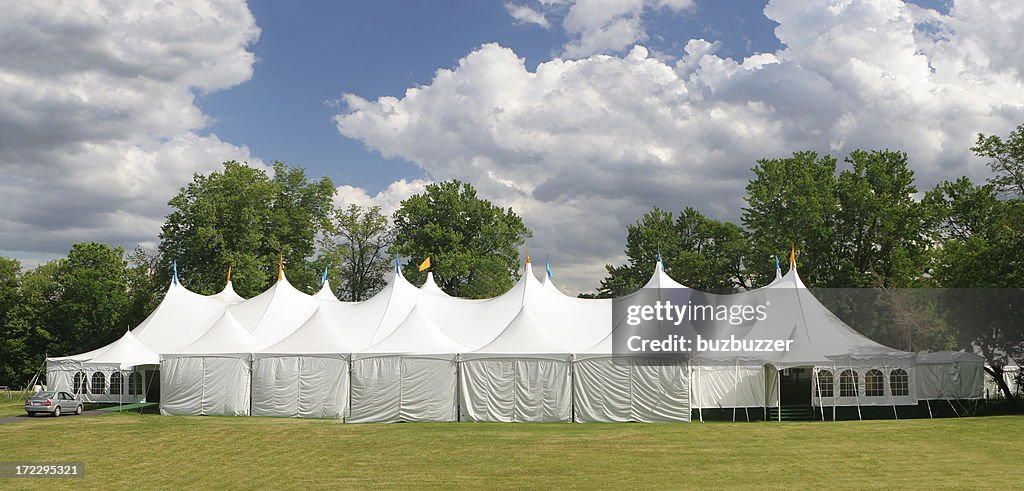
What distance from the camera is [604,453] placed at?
1681cm

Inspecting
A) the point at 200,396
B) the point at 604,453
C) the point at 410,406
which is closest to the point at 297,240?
the point at 200,396

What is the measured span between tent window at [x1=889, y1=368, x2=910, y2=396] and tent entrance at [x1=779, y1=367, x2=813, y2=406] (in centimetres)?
265

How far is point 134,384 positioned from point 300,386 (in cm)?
1170

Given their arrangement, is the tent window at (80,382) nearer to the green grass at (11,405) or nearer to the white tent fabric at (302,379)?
the green grass at (11,405)

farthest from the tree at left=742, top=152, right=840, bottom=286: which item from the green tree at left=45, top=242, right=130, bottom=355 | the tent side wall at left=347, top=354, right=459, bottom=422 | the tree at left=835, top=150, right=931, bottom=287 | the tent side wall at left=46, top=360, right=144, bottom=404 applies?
the green tree at left=45, top=242, right=130, bottom=355

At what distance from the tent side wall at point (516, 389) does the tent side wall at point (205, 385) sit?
7392 millimetres

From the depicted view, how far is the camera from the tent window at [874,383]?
2661 cm

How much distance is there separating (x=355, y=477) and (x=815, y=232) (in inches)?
1260

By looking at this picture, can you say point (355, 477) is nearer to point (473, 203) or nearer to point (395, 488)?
point (395, 488)

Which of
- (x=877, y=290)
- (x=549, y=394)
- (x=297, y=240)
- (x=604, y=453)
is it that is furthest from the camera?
(x=297, y=240)

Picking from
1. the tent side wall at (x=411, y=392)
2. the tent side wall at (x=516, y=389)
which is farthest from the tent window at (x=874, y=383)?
the tent side wall at (x=411, y=392)

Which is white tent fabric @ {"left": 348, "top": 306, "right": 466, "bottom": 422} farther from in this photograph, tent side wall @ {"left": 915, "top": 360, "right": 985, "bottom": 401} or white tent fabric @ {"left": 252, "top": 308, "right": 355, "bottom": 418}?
tent side wall @ {"left": 915, "top": 360, "right": 985, "bottom": 401}

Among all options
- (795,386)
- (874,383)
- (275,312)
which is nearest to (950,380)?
(874,383)

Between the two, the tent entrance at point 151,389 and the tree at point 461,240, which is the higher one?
the tree at point 461,240
